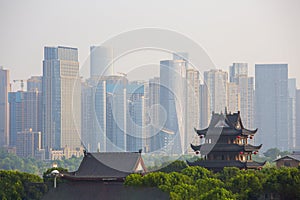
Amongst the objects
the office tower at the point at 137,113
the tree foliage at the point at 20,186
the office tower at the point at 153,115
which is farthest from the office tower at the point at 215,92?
the tree foliage at the point at 20,186

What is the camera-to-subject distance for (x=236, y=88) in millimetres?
196625

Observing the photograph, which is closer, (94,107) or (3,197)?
(3,197)

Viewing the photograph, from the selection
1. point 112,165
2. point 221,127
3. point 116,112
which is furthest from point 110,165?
point 221,127

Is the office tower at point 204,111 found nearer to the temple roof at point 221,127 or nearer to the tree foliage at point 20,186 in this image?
the temple roof at point 221,127

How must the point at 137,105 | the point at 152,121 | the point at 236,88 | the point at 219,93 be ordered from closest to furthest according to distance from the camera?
the point at 152,121 → the point at 137,105 → the point at 219,93 → the point at 236,88

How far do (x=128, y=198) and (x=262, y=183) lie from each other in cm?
815

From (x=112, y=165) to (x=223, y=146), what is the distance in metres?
7.96

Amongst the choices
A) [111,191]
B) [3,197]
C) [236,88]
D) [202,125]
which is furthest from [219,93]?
[236,88]

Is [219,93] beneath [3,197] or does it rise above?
above

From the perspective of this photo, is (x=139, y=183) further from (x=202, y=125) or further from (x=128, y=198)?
(x=202, y=125)

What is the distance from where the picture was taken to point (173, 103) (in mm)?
61031

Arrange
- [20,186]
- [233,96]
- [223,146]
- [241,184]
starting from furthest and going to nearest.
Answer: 1. [233,96]
2. [223,146]
3. [20,186]
4. [241,184]

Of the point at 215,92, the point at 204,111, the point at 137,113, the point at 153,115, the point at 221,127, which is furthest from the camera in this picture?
the point at 215,92

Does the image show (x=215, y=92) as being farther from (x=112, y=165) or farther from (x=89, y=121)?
(x=112, y=165)
